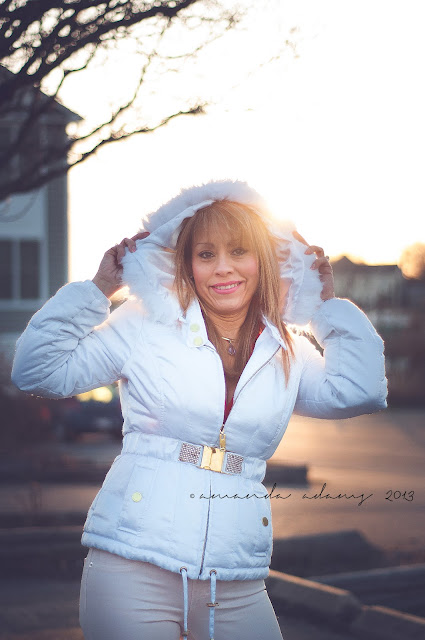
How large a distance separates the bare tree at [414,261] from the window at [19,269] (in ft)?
215

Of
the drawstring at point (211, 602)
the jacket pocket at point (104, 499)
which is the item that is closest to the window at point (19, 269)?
the jacket pocket at point (104, 499)

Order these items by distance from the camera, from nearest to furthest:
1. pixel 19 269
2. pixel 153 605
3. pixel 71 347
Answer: pixel 153 605
pixel 71 347
pixel 19 269

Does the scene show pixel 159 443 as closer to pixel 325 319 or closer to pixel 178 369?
pixel 178 369

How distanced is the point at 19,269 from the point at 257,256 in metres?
24.7

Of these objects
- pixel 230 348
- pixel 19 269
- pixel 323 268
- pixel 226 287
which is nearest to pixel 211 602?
pixel 230 348

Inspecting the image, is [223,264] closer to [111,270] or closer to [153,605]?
[111,270]

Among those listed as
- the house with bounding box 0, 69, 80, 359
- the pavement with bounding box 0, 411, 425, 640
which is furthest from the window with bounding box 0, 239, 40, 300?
the pavement with bounding box 0, 411, 425, 640

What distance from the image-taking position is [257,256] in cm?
340

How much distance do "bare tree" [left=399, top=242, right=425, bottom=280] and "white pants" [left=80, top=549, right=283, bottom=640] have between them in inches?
3457

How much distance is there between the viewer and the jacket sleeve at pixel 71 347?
3.13 metres

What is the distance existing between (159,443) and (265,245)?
2.70 feet

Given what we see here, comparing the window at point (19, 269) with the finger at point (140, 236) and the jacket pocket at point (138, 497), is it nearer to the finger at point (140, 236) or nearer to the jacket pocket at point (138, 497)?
the finger at point (140, 236)

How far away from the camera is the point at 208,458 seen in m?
3.04

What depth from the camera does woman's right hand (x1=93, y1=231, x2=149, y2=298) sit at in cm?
337
